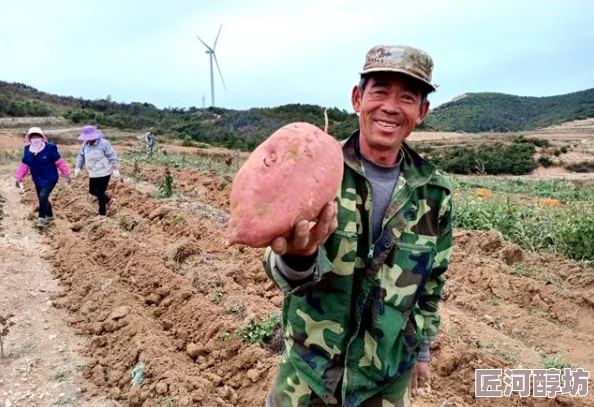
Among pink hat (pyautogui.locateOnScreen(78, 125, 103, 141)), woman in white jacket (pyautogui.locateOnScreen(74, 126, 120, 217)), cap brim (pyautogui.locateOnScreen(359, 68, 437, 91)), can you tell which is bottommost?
woman in white jacket (pyautogui.locateOnScreen(74, 126, 120, 217))

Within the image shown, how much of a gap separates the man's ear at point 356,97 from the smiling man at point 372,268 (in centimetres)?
1

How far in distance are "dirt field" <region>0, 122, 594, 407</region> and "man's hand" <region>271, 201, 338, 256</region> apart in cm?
180

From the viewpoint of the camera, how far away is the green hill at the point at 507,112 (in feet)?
218

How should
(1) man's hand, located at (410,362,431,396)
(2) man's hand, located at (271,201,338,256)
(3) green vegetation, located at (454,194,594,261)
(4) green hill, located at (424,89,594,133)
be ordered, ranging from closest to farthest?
(2) man's hand, located at (271,201,338,256), (1) man's hand, located at (410,362,431,396), (3) green vegetation, located at (454,194,594,261), (4) green hill, located at (424,89,594,133)

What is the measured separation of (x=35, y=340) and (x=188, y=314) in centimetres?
110

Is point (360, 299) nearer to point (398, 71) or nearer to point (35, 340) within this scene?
point (398, 71)

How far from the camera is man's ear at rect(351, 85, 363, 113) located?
1717 millimetres

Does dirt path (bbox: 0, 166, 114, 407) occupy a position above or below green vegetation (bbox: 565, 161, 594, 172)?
above

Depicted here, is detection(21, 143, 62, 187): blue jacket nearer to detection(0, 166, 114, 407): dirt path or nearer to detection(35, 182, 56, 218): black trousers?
detection(35, 182, 56, 218): black trousers

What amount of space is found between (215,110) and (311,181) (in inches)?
2345

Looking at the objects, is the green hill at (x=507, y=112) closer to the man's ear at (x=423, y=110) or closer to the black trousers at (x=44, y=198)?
the black trousers at (x=44, y=198)

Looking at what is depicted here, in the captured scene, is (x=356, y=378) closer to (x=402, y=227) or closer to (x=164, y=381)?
(x=402, y=227)

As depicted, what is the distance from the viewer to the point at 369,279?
62.7 inches

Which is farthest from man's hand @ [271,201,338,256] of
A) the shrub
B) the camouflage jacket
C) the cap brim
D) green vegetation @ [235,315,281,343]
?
the shrub
